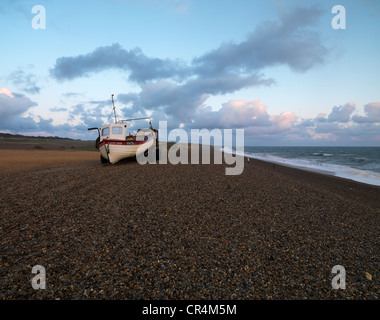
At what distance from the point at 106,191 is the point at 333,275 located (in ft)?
38.7

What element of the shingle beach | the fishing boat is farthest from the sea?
the fishing boat

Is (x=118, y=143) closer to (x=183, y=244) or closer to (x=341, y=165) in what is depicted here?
(x=183, y=244)

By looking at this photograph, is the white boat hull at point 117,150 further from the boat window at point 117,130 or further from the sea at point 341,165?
the sea at point 341,165

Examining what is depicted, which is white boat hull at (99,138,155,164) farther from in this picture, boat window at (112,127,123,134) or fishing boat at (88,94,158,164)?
boat window at (112,127,123,134)

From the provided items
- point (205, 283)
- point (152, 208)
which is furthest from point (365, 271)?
point (152, 208)

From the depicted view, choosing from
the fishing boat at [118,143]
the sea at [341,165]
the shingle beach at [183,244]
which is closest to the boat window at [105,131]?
the fishing boat at [118,143]

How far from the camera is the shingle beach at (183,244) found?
5000 mm

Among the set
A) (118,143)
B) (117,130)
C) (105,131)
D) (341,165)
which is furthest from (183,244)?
(341,165)

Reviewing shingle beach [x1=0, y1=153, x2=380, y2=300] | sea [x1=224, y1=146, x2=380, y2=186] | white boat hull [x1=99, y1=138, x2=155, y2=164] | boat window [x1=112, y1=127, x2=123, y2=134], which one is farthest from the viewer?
sea [x1=224, y1=146, x2=380, y2=186]

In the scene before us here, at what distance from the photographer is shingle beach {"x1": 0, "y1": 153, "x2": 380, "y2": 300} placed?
500 cm

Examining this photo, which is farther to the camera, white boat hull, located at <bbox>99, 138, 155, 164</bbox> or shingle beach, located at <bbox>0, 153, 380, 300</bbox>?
white boat hull, located at <bbox>99, 138, 155, 164</bbox>

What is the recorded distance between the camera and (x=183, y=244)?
22.6ft

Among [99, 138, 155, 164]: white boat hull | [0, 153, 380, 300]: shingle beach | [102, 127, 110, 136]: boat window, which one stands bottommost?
[0, 153, 380, 300]: shingle beach
